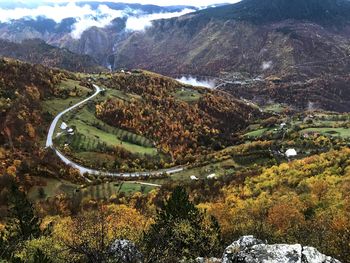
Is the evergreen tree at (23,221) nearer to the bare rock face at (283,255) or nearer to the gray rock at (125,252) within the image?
the gray rock at (125,252)

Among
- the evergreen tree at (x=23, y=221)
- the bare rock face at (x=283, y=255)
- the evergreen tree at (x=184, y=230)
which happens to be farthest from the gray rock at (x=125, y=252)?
the evergreen tree at (x=23, y=221)

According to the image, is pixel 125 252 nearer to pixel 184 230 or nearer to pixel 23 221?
pixel 184 230

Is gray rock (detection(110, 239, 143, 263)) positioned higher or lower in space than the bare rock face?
lower

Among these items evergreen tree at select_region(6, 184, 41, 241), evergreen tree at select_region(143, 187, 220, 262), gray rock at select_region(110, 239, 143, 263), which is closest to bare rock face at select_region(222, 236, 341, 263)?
gray rock at select_region(110, 239, 143, 263)

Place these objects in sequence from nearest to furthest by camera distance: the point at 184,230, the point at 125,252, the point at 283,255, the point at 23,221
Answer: the point at 283,255 → the point at 125,252 → the point at 184,230 → the point at 23,221

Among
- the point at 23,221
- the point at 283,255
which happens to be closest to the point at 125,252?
the point at 283,255

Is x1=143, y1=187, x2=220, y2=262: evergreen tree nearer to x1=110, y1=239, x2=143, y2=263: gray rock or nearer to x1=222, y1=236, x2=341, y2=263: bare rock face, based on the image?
x1=110, y1=239, x2=143, y2=263: gray rock

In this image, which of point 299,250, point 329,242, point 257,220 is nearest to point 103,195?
point 257,220

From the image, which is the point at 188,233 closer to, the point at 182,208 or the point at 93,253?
the point at 182,208
